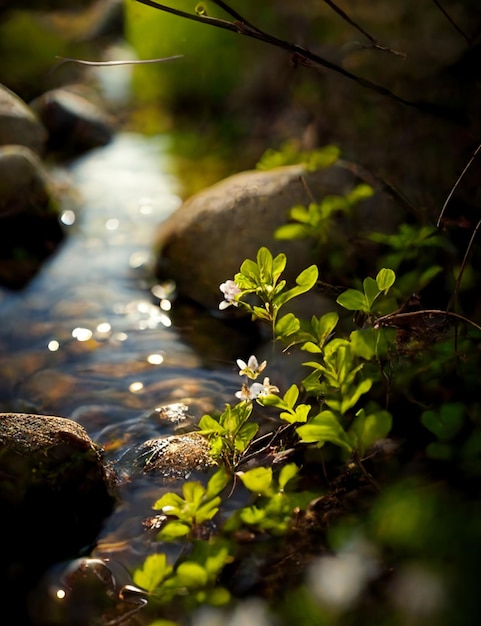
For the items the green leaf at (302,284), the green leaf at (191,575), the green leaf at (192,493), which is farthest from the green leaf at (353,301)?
the green leaf at (191,575)

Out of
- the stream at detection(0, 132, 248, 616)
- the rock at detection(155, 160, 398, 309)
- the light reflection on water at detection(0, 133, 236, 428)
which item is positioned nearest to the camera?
the stream at detection(0, 132, 248, 616)

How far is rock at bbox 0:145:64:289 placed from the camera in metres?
4.46

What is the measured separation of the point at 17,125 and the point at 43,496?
4.34m

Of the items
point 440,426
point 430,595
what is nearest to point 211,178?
point 440,426

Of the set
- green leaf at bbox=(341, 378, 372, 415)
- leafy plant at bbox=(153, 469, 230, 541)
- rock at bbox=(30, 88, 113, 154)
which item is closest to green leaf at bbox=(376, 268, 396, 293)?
green leaf at bbox=(341, 378, 372, 415)

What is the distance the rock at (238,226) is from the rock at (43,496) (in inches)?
62.8

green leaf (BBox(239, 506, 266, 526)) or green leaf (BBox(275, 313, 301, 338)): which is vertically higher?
green leaf (BBox(275, 313, 301, 338))

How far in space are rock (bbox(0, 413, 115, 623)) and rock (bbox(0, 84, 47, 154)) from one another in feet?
13.0

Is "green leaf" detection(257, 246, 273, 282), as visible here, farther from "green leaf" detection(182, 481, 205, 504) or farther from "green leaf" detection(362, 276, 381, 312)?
"green leaf" detection(182, 481, 205, 504)

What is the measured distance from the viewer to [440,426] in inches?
72.3

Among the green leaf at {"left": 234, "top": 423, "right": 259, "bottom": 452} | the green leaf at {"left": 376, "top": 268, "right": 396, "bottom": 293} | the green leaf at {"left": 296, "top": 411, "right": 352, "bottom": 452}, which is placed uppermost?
the green leaf at {"left": 376, "top": 268, "right": 396, "bottom": 293}

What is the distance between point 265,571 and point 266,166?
2.60 metres

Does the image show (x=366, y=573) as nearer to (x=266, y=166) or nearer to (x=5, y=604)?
(x=5, y=604)

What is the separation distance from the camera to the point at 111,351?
3.43m
